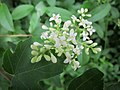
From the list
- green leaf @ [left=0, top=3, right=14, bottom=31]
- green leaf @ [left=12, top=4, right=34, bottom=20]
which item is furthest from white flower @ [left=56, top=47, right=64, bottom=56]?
green leaf @ [left=12, top=4, right=34, bottom=20]

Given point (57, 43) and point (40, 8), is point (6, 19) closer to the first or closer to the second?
point (40, 8)

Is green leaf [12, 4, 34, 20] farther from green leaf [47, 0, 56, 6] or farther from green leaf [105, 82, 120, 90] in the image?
green leaf [105, 82, 120, 90]

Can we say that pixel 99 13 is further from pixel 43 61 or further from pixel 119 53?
pixel 119 53

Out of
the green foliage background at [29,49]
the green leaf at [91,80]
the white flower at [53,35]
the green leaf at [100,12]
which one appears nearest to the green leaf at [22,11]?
the green foliage background at [29,49]

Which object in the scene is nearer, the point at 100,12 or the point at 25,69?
the point at 25,69

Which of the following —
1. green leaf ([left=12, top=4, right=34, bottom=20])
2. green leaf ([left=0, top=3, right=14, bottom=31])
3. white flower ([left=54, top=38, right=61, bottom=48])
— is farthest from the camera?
green leaf ([left=12, top=4, right=34, bottom=20])

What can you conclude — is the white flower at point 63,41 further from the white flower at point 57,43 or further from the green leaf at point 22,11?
the green leaf at point 22,11

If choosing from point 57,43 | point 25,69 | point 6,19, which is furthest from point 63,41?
point 6,19
